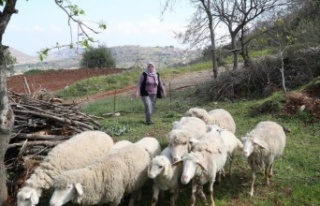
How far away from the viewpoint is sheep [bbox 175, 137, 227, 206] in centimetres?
614

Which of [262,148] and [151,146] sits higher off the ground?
[151,146]

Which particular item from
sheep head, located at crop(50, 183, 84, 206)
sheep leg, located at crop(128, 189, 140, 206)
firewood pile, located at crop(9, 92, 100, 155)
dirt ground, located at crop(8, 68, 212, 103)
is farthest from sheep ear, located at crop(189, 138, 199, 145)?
dirt ground, located at crop(8, 68, 212, 103)

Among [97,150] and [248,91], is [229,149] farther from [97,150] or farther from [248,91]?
[248,91]

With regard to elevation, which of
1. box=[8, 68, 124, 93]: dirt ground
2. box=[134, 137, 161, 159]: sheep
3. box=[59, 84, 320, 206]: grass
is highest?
box=[8, 68, 124, 93]: dirt ground

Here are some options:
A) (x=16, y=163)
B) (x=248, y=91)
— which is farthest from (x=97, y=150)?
(x=248, y=91)

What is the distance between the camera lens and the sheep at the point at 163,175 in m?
6.15

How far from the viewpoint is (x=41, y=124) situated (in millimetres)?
8750

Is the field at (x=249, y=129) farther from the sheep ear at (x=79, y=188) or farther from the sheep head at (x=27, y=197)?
the sheep ear at (x=79, y=188)

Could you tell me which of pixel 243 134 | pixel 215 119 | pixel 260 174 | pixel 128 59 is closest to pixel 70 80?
pixel 243 134

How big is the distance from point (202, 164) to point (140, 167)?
1.07m

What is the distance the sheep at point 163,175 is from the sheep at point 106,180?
1.08ft

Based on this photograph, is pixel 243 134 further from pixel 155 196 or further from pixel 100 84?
pixel 100 84

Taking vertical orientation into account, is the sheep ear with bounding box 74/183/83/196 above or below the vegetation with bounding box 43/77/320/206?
above

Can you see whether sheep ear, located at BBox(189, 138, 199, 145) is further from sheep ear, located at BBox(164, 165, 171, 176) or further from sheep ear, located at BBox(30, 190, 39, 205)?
sheep ear, located at BBox(30, 190, 39, 205)
